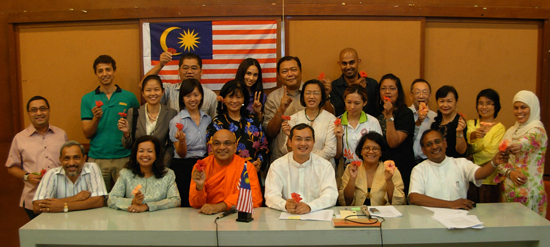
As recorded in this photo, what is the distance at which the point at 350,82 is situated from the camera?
4469 mm

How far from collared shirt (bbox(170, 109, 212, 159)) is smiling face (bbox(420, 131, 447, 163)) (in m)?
1.98

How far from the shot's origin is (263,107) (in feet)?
14.2

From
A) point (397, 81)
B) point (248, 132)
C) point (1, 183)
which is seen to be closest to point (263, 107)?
point (248, 132)

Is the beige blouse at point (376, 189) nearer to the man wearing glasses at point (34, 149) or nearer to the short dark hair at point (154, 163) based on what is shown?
the short dark hair at point (154, 163)

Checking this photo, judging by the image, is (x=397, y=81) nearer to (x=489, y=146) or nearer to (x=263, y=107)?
(x=489, y=146)

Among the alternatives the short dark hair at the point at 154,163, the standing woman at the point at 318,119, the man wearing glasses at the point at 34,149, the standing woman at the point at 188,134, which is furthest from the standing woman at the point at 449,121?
the man wearing glasses at the point at 34,149

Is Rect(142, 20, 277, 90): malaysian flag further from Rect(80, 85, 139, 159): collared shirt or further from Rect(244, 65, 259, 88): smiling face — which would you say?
Rect(80, 85, 139, 159): collared shirt

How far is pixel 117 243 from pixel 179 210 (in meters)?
0.56

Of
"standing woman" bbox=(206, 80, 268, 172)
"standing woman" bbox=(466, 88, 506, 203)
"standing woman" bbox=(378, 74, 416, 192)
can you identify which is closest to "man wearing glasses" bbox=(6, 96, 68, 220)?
"standing woman" bbox=(206, 80, 268, 172)

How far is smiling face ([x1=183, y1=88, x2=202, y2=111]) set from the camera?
381 cm

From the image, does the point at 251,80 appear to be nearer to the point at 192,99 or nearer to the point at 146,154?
the point at 192,99

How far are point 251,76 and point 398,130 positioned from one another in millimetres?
1557

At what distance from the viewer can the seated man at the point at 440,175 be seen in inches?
129

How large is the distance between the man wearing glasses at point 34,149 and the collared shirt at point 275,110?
2047 millimetres
